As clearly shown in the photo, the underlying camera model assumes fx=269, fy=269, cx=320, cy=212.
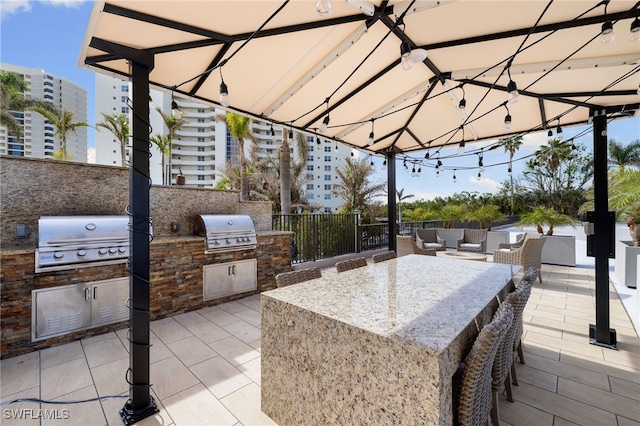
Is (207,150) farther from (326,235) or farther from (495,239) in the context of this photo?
(495,239)

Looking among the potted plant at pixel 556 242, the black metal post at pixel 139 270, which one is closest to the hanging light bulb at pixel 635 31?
the black metal post at pixel 139 270

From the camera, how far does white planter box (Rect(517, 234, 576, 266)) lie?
662 centimetres

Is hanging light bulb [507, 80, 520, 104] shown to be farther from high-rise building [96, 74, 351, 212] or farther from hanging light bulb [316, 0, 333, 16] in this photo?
high-rise building [96, 74, 351, 212]

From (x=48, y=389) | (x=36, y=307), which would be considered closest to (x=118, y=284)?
(x=36, y=307)

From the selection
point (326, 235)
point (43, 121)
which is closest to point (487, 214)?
point (326, 235)

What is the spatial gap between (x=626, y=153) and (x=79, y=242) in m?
26.2

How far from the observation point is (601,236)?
2979 millimetres

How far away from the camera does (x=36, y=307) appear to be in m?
2.81

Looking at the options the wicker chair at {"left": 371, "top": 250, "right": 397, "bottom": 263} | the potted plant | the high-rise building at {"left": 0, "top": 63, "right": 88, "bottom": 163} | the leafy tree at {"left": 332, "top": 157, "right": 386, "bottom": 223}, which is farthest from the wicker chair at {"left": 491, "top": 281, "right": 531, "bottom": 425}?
the leafy tree at {"left": 332, "top": 157, "right": 386, "bottom": 223}

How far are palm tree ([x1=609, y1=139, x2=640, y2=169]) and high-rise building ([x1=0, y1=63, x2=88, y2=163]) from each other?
26.7 m

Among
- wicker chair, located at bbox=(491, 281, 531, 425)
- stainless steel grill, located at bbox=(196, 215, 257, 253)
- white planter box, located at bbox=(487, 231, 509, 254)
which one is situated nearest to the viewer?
wicker chair, located at bbox=(491, 281, 531, 425)

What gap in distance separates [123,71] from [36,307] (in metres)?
2.59

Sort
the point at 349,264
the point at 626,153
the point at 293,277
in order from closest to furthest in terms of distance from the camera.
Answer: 1. the point at 293,277
2. the point at 349,264
3. the point at 626,153

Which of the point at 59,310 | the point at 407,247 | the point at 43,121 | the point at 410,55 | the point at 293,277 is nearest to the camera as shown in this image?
the point at 410,55
